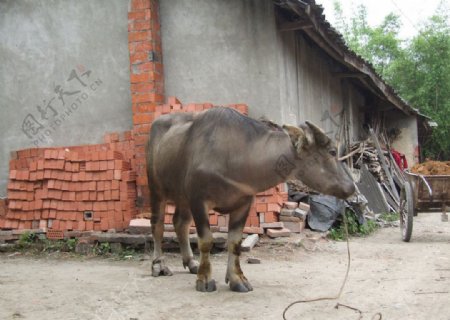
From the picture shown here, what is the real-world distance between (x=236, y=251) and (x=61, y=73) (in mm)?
5577

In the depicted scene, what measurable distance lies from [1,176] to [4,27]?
2.77 meters

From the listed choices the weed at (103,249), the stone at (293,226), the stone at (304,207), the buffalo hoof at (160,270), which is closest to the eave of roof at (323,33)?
the stone at (304,207)

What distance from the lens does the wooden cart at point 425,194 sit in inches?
325

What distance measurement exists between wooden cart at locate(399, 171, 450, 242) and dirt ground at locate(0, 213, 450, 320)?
62 cm

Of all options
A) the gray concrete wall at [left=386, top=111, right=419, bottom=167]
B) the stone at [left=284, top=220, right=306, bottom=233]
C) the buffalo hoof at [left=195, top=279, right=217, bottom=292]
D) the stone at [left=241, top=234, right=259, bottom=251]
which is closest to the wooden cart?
the stone at [left=284, top=220, right=306, bottom=233]

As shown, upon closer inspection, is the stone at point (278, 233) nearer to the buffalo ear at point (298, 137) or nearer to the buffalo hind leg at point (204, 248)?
the buffalo hind leg at point (204, 248)

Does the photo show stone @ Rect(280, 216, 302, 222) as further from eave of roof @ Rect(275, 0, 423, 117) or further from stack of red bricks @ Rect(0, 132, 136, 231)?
eave of roof @ Rect(275, 0, 423, 117)

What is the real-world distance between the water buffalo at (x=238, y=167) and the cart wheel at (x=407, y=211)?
381 centimetres

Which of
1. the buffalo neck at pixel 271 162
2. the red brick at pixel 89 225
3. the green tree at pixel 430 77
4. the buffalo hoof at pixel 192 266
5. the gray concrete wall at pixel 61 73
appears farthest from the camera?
the green tree at pixel 430 77

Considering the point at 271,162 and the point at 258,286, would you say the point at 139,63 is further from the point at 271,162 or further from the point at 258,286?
the point at 258,286

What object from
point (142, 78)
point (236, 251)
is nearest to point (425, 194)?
point (236, 251)

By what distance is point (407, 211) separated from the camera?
26.6 ft

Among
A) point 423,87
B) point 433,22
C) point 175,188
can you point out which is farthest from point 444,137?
point 175,188

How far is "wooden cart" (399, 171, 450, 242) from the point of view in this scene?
825cm
